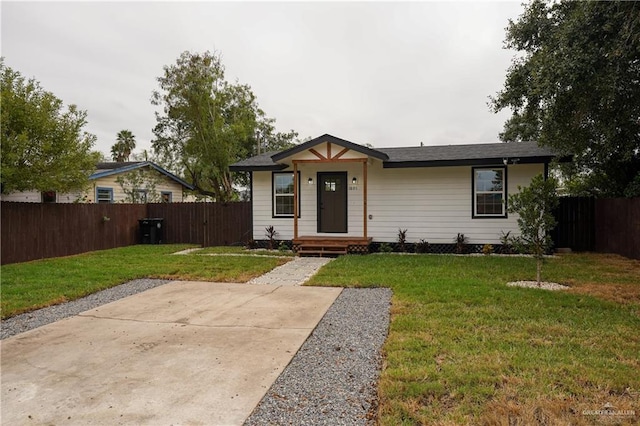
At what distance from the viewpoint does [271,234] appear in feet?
40.0

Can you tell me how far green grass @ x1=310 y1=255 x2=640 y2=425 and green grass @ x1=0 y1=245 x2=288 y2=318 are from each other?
8.13 ft

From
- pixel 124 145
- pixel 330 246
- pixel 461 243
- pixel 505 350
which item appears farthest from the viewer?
pixel 124 145

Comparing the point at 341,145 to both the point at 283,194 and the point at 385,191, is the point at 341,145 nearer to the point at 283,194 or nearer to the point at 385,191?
the point at 385,191

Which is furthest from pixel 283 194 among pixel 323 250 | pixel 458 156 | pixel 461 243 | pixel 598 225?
pixel 598 225

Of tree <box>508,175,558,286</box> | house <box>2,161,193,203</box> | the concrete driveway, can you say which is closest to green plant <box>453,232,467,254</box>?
tree <box>508,175,558,286</box>

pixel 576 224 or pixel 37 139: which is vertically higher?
pixel 37 139

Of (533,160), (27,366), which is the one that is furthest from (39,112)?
(533,160)

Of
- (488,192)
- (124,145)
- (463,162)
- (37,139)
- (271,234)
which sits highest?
(124,145)

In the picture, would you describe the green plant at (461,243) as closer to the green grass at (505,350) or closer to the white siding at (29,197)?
the green grass at (505,350)

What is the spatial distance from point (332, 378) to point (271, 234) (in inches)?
360

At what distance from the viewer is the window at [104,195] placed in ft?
52.7

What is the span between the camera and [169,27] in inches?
465

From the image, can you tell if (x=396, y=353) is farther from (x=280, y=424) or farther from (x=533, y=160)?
(x=533, y=160)

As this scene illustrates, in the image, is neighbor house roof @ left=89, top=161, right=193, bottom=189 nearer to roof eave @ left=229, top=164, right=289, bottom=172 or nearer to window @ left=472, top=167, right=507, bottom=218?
roof eave @ left=229, top=164, right=289, bottom=172
